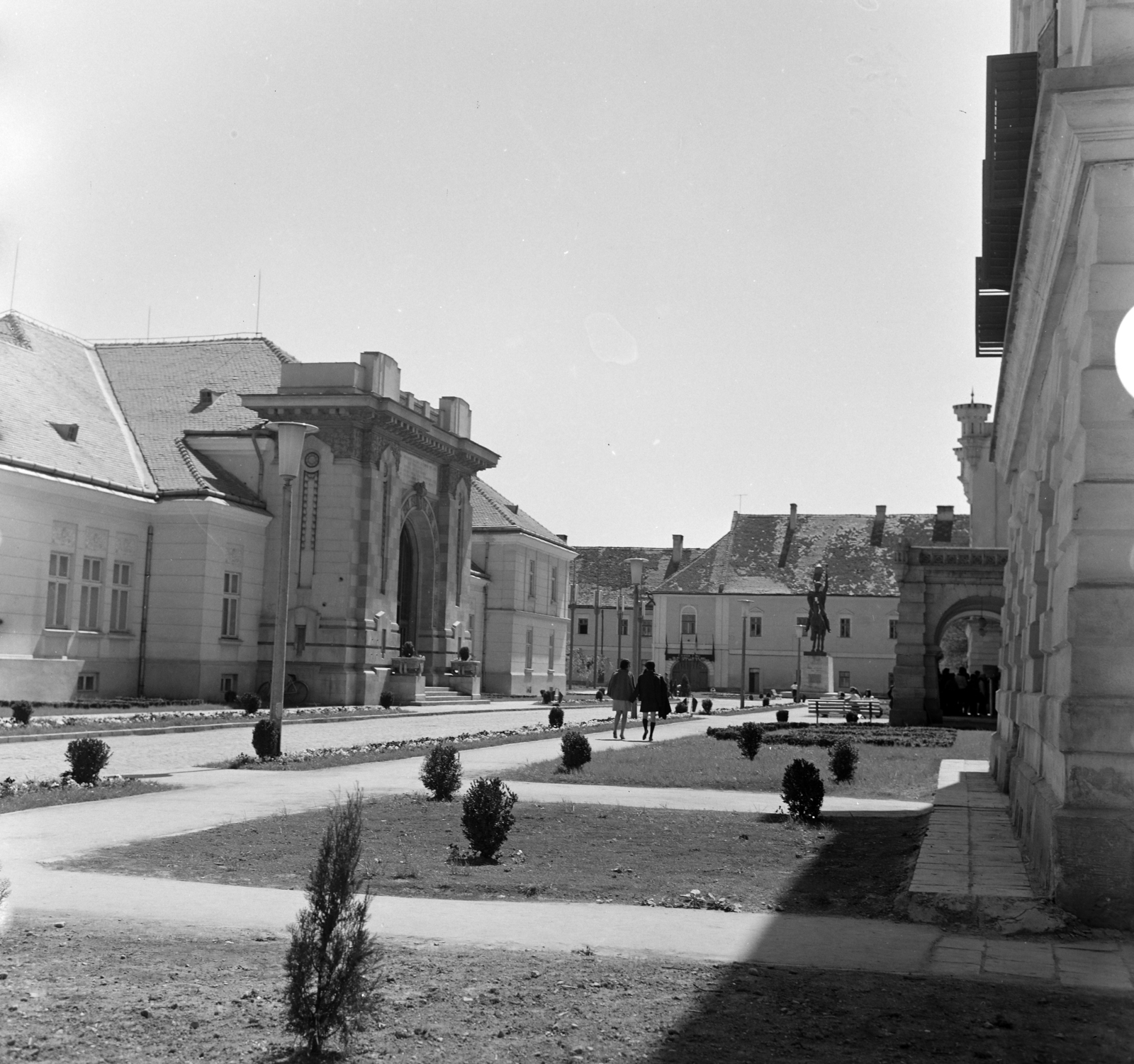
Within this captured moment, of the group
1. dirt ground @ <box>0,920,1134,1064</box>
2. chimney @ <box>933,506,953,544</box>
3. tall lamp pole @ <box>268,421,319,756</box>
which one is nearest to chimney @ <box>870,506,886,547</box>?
chimney @ <box>933,506,953,544</box>

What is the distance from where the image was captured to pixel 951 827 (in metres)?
11.3

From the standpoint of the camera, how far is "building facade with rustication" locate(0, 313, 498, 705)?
116 feet

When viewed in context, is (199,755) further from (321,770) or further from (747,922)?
(747,922)

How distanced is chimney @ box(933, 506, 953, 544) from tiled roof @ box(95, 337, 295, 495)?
201 ft

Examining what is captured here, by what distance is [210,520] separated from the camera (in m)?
39.6

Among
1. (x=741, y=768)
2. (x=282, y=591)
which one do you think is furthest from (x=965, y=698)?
(x=282, y=591)

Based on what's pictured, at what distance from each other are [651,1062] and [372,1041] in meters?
1.12

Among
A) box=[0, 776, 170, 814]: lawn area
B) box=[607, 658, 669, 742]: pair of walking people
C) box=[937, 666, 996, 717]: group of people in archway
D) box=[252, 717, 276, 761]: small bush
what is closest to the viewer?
box=[0, 776, 170, 814]: lawn area

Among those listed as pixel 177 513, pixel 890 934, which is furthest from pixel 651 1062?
pixel 177 513

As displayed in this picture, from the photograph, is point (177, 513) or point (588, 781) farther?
point (177, 513)

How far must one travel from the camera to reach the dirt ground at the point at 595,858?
919 centimetres

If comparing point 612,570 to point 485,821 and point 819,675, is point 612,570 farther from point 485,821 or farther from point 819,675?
point 485,821

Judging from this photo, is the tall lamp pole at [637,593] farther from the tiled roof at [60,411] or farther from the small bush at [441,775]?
the small bush at [441,775]

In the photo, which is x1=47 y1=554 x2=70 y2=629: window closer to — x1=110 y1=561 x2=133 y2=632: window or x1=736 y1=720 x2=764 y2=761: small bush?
x1=110 y1=561 x2=133 y2=632: window
